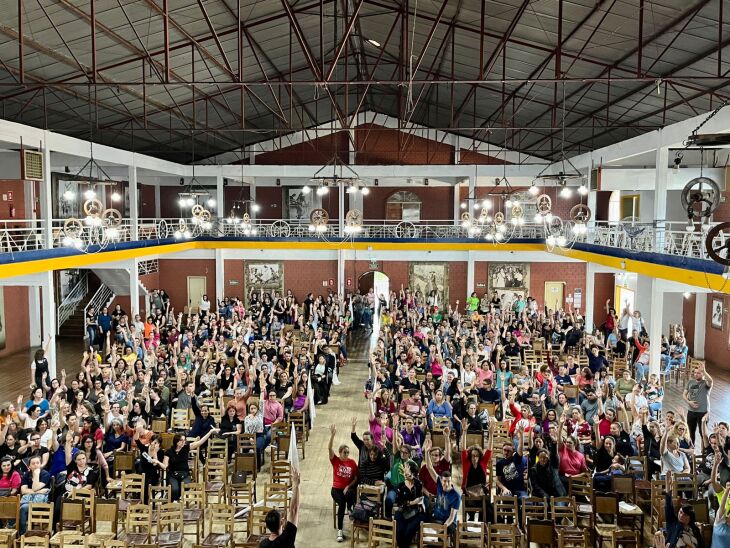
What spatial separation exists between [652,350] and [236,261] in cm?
2090

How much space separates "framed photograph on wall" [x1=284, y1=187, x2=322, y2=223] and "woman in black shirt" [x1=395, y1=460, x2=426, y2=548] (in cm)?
2697

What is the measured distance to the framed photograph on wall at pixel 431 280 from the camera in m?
32.2

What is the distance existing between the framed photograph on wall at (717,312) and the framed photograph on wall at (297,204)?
20028mm

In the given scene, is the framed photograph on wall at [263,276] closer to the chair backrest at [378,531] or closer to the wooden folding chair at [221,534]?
the wooden folding chair at [221,534]

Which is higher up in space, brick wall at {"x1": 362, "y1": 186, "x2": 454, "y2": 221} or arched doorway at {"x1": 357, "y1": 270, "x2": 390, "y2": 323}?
brick wall at {"x1": 362, "y1": 186, "x2": 454, "y2": 221}

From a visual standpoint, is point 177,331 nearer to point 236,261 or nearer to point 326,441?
point 326,441

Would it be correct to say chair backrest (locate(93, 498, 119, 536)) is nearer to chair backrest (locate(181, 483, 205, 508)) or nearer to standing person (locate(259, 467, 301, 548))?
chair backrest (locate(181, 483, 205, 508))

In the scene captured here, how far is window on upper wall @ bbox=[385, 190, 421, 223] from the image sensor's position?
112 ft

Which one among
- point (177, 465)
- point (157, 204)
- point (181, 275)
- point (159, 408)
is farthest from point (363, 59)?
point (177, 465)

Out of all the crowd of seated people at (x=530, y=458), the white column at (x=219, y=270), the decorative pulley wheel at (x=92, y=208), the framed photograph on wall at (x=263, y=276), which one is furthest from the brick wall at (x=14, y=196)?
the crowd of seated people at (x=530, y=458)

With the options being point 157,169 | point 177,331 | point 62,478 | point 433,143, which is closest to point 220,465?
point 62,478

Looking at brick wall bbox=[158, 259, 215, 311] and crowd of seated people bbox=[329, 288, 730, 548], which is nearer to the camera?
crowd of seated people bbox=[329, 288, 730, 548]

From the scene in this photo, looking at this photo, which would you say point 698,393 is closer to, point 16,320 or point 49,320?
point 49,320

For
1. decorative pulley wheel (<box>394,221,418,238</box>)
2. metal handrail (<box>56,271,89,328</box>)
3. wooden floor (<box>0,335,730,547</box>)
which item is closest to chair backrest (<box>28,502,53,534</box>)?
wooden floor (<box>0,335,730,547</box>)
